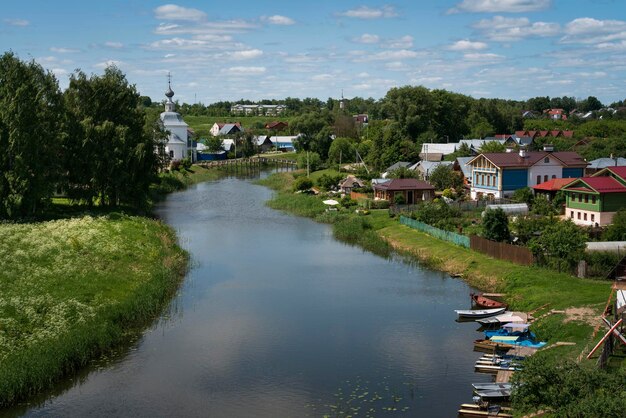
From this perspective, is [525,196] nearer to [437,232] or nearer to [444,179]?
[444,179]

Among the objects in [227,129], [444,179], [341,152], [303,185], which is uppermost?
[227,129]

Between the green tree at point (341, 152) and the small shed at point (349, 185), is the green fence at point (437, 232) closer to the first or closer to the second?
the small shed at point (349, 185)

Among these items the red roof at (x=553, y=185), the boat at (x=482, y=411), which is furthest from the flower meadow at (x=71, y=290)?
the red roof at (x=553, y=185)

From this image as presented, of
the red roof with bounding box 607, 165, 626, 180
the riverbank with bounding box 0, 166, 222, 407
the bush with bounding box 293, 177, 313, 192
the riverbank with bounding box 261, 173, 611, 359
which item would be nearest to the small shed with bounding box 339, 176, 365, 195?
the bush with bounding box 293, 177, 313, 192

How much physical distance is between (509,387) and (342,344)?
660 centimetres

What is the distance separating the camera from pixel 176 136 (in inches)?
3787

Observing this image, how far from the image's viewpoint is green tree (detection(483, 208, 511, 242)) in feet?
116

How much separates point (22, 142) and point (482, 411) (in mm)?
31181

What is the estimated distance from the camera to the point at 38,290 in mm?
25359

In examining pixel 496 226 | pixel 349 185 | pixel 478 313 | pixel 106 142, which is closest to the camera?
pixel 478 313

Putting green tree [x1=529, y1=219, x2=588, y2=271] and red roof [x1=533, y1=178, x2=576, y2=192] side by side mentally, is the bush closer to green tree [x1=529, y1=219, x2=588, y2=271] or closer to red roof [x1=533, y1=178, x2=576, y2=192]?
red roof [x1=533, y1=178, x2=576, y2=192]

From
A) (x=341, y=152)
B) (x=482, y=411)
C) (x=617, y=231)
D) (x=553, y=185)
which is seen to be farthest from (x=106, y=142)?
(x=341, y=152)

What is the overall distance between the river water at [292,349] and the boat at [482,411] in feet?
1.05

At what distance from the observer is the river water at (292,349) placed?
19.5m
